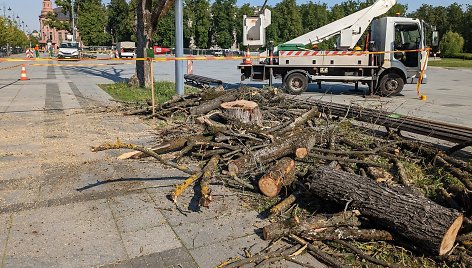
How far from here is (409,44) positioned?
46.3 ft

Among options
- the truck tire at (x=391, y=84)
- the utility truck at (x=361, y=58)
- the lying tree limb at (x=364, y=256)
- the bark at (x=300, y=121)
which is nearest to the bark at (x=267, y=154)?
the bark at (x=300, y=121)

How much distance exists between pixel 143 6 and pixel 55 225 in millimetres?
12464

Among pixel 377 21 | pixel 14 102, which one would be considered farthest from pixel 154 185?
pixel 377 21

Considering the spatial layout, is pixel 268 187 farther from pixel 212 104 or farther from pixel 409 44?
pixel 409 44

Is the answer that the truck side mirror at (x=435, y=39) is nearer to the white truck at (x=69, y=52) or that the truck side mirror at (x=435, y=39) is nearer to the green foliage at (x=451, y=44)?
the white truck at (x=69, y=52)

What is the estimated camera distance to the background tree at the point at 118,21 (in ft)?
240

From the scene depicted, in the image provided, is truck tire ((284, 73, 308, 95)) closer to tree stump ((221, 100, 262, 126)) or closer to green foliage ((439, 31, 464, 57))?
tree stump ((221, 100, 262, 126))

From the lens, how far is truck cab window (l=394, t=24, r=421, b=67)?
13969 mm

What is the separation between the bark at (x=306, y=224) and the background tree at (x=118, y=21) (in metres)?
73.8

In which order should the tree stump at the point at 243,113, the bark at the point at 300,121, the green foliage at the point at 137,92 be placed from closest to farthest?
the bark at the point at 300,121 < the tree stump at the point at 243,113 < the green foliage at the point at 137,92

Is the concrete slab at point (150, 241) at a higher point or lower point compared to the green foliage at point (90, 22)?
lower

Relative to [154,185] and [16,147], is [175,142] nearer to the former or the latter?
[154,185]

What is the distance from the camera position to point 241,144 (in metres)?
6.02

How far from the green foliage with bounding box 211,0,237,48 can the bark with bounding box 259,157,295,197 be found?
69243mm
